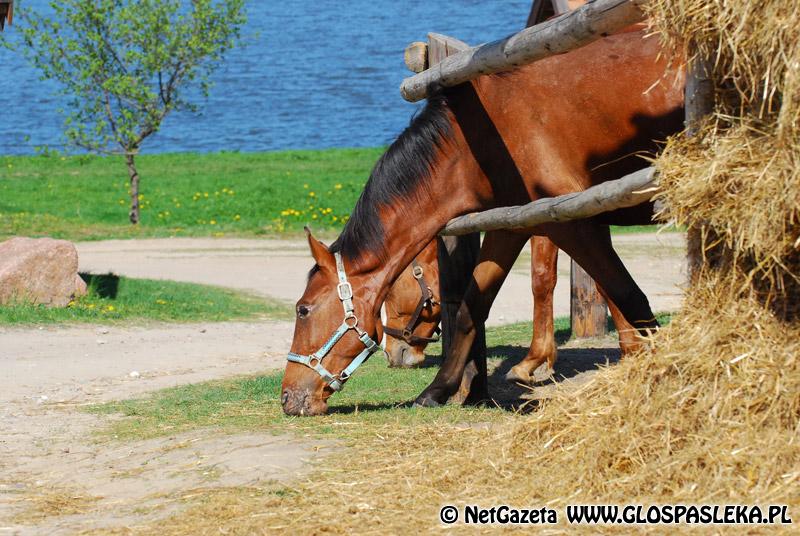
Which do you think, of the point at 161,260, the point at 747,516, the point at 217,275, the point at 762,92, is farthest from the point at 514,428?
the point at 161,260

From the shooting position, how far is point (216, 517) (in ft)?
11.5

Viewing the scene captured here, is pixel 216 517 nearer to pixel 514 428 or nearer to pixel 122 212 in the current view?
pixel 514 428

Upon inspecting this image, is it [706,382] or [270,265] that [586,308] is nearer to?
[706,382]

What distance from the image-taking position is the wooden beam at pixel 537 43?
3.79 metres

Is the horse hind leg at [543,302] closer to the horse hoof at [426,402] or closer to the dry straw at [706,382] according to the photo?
the horse hoof at [426,402]

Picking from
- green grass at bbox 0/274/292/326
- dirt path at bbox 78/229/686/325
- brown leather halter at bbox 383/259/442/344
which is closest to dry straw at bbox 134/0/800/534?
brown leather halter at bbox 383/259/442/344

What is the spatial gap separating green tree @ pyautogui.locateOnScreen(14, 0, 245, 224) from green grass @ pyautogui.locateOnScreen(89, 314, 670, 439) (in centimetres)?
1106

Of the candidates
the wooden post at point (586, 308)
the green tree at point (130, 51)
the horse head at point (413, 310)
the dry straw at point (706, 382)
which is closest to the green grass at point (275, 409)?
the horse head at point (413, 310)

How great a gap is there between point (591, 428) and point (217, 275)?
9827mm

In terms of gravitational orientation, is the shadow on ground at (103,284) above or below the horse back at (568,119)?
below

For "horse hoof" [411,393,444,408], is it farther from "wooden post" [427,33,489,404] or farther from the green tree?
the green tree

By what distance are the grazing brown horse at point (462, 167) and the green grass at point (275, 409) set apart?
0.84 ft

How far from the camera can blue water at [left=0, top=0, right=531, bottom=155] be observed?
123 ft

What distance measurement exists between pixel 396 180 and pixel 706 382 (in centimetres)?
221
